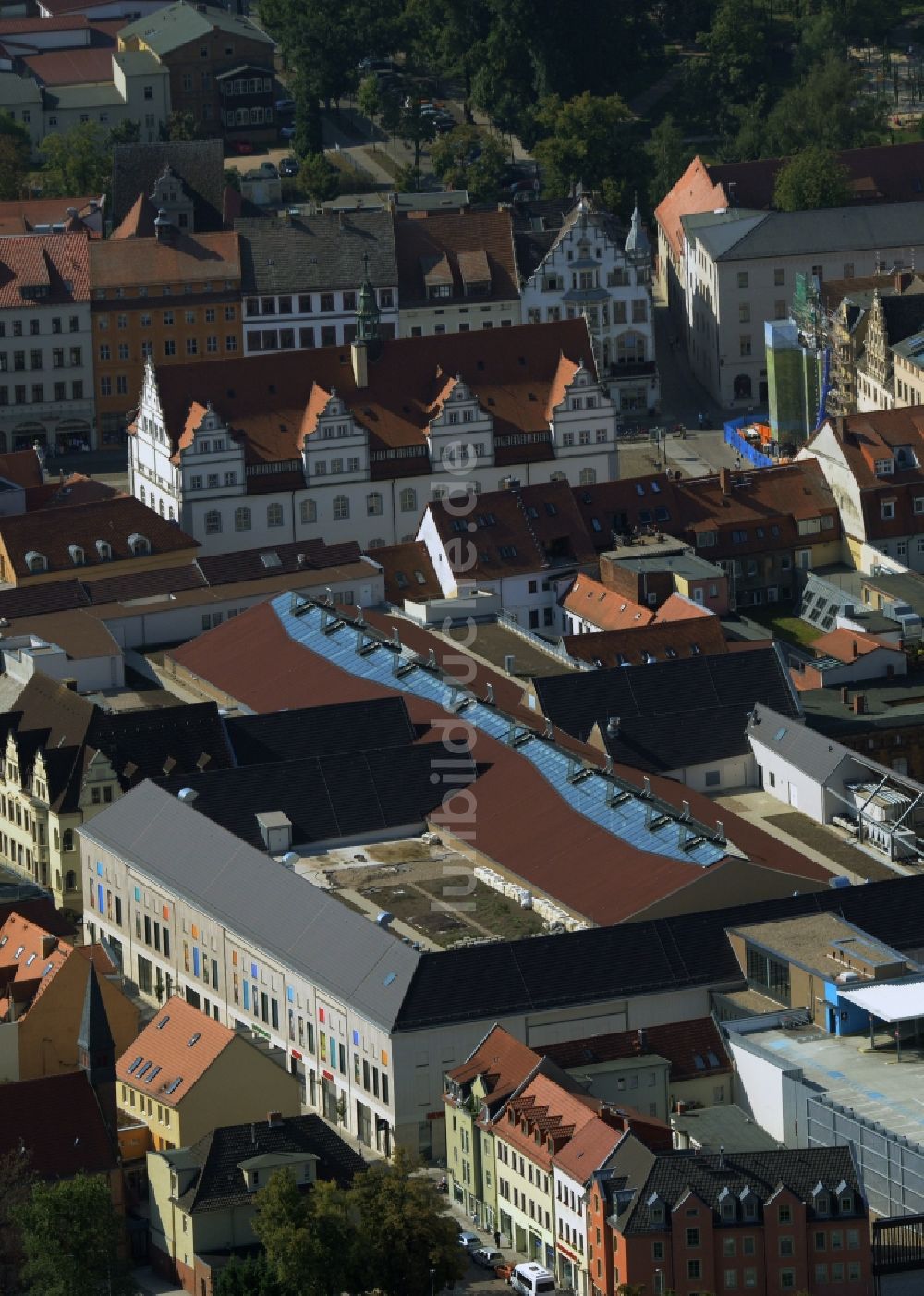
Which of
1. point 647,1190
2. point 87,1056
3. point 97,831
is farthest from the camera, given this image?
point 97,831

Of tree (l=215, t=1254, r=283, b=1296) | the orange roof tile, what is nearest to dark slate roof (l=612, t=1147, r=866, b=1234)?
tree (l=215, t=1254, r=283, b=1296)

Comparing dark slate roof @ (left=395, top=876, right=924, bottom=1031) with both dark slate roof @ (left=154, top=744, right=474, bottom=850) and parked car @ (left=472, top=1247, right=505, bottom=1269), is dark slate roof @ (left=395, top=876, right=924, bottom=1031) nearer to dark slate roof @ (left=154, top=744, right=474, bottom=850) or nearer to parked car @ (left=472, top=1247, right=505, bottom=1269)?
parked car @ (left=472, top=1247, right=505, bottom=1269)

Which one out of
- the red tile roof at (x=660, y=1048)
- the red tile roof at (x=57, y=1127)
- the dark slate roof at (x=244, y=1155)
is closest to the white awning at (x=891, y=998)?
the red tile roof at (x=660, y=1048)

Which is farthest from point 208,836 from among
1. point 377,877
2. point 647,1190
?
point 647,1190

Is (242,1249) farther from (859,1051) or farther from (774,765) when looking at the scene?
(774,765)

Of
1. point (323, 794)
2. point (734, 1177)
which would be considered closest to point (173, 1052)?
point (734, 1177)
